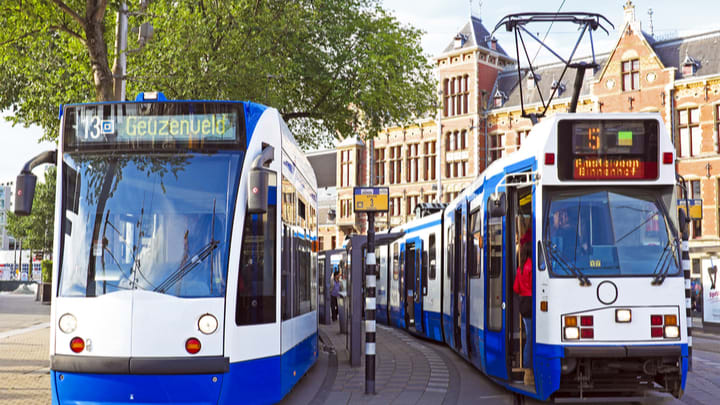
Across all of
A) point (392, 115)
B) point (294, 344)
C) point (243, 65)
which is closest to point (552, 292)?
point (294, 344)

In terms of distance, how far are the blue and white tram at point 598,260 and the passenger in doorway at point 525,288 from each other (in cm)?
9

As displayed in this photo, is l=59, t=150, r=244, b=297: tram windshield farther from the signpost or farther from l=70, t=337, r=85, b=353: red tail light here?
the signpost

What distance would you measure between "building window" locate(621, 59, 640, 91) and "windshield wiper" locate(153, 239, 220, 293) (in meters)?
41.6

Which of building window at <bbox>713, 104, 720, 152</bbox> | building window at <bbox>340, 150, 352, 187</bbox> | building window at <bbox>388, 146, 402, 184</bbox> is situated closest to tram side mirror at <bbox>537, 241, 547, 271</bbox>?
building window at <bbox>713, 104, 720, 152</bbox>

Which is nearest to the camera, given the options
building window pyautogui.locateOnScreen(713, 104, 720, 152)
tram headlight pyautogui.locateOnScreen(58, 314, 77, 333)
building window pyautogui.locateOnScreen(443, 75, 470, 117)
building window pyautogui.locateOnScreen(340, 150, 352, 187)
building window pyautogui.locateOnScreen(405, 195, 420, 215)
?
tram headlight pyautogui.locateOnScreen(58, 314, 77, 333)

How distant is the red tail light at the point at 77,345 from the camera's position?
7.12m

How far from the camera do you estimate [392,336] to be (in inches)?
762

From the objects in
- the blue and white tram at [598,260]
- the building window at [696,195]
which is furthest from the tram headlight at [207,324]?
the building window at [696,195]

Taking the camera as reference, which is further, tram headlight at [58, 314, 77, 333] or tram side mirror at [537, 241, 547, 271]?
tram side mirror at [537, 241, 547, 271]

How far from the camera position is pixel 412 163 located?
59562 mm

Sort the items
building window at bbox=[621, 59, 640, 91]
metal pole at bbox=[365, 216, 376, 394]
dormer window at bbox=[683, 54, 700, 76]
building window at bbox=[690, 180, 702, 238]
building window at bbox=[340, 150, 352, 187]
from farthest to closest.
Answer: building window at bbox=[340, 150, 352, 187] → building window at bbox=[621, 59, 640, 91] → dormer window at bbox=[683, 54, 700, 76] → building window at bbox=[690, 180, 702, 238] → metal pole at bbox=[365, 216, 376, 394]

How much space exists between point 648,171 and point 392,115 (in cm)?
1679

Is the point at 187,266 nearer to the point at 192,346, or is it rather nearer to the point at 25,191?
the point at 192,346

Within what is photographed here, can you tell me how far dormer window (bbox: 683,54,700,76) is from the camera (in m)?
42.9
